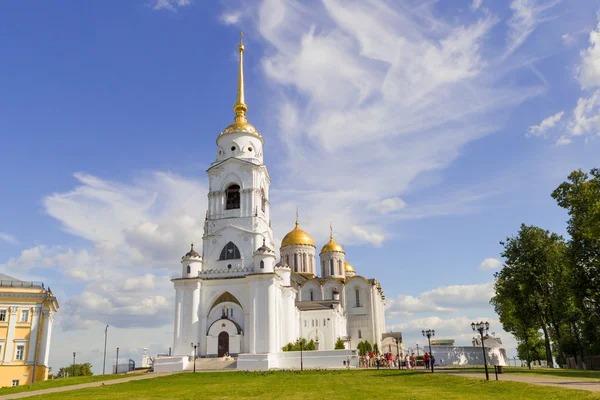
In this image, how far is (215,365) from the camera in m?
37.9

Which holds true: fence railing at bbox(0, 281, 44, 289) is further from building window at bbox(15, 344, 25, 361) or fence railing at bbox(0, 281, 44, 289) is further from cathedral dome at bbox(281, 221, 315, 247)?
cathedral dome at bbox(281, 221, 315, 247)

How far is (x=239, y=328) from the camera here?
41219mm

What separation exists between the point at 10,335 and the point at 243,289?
18.4 m

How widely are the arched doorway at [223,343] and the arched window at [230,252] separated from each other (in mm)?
6796

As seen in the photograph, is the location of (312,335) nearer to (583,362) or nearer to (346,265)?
(346,265)

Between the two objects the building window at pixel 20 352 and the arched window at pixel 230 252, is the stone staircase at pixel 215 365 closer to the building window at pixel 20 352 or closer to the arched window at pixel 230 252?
the arched window at pixel 230 252

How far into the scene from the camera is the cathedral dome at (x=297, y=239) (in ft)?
211

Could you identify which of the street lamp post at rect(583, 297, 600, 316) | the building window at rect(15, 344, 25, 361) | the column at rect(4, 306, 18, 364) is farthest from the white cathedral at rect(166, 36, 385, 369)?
the street lamp post at rect(583, 297, 600, 316)

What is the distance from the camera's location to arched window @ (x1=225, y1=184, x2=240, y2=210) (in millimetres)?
47094

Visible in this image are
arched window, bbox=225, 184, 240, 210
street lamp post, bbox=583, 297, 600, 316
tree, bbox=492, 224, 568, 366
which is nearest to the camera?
street lamp post, bbox=583, 297, 600, 316

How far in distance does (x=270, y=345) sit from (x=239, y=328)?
326 cm

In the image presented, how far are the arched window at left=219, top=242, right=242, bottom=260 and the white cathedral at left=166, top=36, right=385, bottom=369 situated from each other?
0.09 meters

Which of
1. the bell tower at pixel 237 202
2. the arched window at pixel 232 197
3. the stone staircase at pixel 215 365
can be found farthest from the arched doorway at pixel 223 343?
the arched window at pixel 232 197

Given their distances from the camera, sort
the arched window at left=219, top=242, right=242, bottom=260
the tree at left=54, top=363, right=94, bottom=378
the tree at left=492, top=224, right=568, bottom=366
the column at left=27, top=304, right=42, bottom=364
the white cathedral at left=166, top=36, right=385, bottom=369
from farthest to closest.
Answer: the tree at left=54, top=363, right=94, bottom=378, the arched window at left=219, top=242, right=242, bottom=260, the white cathedral at left=166, top=36, right=385, bottom=369, the column at left=27, top=304, right=42, bottom=364, the tree at left=492, top=224, right=568, bottom=366
